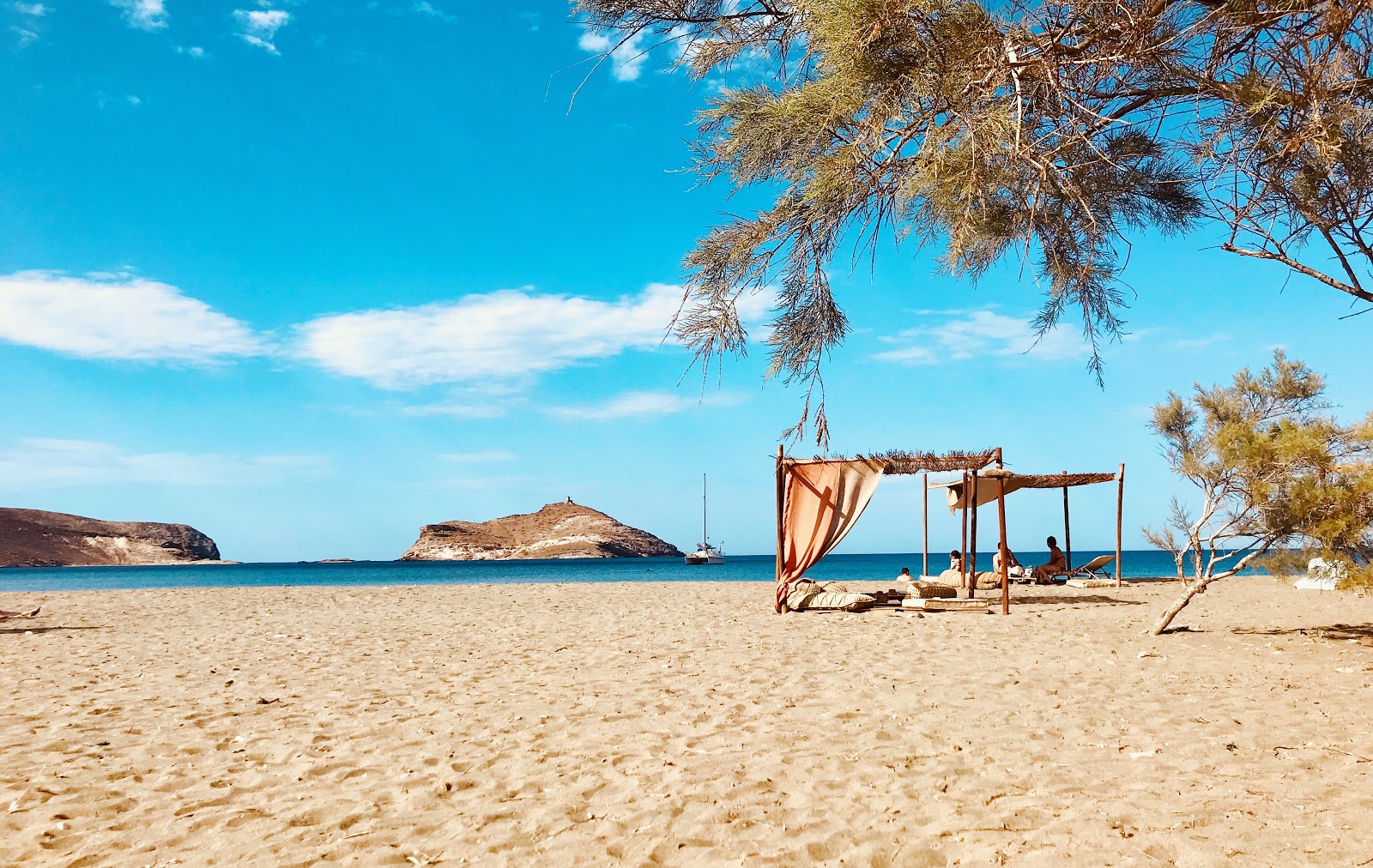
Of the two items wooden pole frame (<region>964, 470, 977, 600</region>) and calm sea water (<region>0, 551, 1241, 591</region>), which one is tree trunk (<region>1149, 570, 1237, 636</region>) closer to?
wooden pole frame (<region>964, 470, 977, 600</region>)

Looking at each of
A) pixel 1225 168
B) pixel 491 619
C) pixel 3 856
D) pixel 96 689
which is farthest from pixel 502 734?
pixel 491 619

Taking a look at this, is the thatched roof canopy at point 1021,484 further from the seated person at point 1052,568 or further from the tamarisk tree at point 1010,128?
the tamarisk tree at point 1010,128

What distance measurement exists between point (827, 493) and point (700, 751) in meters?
7.26

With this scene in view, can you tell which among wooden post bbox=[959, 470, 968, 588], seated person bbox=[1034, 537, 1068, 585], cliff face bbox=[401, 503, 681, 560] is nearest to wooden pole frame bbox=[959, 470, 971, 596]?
wooden post bbox=[959, 470, 968, 588]

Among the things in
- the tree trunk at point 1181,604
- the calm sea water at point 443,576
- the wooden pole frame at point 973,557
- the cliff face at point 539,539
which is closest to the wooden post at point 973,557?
the wooden pole frame at point 973,557

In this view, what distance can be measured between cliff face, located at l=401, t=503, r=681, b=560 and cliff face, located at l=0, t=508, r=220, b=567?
93.1 feet

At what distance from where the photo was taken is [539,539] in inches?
4119

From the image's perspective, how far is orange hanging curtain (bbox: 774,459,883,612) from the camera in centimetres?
1114

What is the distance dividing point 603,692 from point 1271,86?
5301 millimetres

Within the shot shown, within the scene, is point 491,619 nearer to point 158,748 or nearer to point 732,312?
point 158,748

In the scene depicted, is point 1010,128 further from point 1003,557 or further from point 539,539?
point 539,539

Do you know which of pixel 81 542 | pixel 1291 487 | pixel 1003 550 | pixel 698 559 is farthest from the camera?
pixel 81 542

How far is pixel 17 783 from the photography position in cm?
381

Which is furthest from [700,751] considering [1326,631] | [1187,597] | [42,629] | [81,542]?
[81,542]
